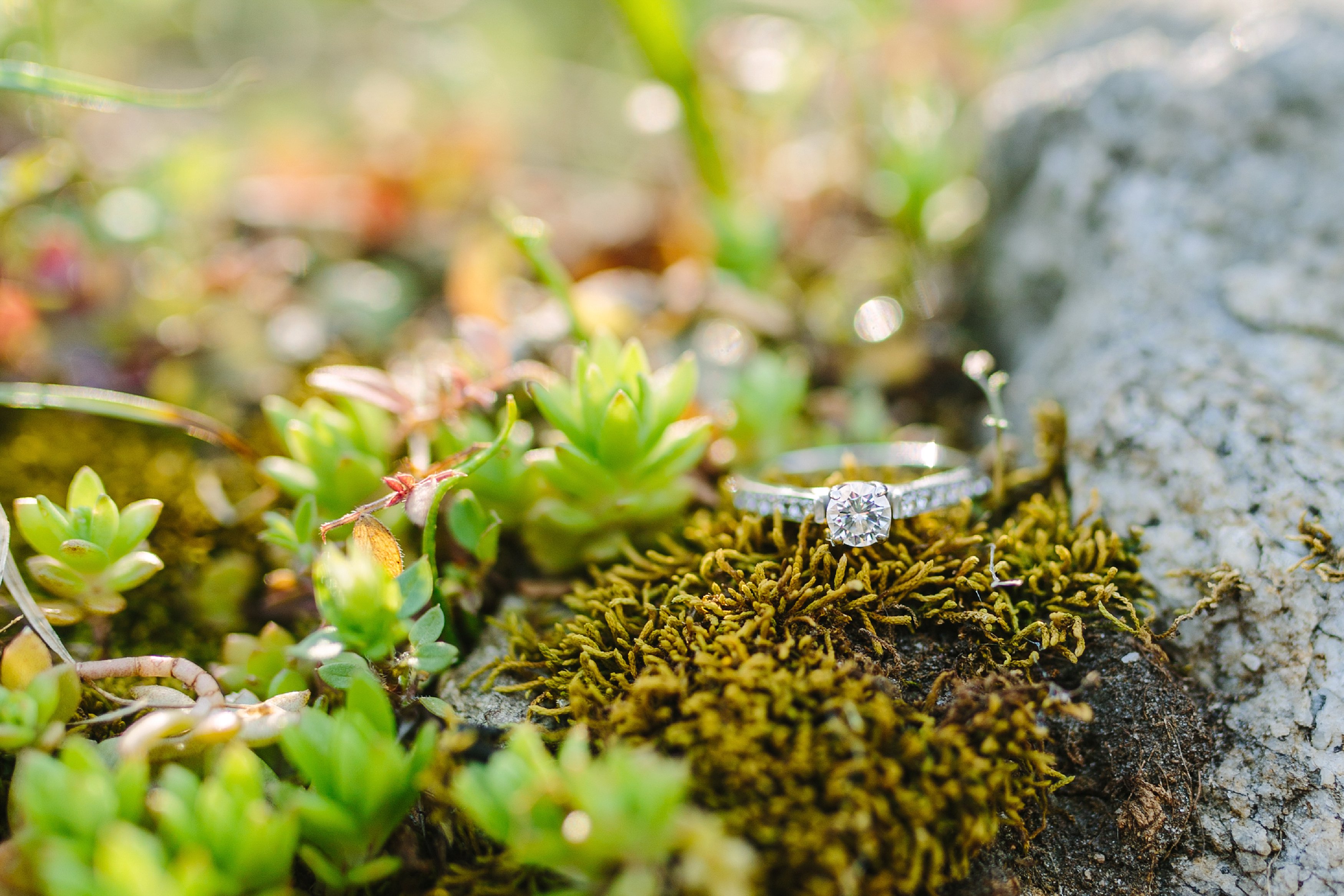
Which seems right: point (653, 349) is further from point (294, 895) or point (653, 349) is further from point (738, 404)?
point (294, 895)

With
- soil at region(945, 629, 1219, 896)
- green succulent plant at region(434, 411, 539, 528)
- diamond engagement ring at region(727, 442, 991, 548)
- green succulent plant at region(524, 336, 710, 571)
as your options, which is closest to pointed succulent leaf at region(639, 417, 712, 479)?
green succulent plant at region(524, 336, 710, 571)

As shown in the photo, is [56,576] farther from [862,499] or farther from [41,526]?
[862,499]

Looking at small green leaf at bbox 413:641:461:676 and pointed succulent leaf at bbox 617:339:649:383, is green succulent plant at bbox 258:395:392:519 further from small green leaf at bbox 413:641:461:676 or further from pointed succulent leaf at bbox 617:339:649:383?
pointed succulent leaf at bbox 617:339:649:383

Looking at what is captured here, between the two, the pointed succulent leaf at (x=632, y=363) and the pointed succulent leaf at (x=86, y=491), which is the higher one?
the pointed succulent leaf at (x=632, y=363)

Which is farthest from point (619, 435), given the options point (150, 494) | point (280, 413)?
point (150, 494)

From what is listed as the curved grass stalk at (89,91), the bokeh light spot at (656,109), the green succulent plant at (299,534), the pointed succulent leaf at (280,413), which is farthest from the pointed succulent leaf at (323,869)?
the bokeh light spot at (656,109)

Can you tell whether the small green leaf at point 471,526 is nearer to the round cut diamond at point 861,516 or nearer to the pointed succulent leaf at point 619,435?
the pointed succulent leaf at point 619,435

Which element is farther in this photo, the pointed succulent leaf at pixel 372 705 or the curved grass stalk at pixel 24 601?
the curved grass stalk at pixel 24 601
